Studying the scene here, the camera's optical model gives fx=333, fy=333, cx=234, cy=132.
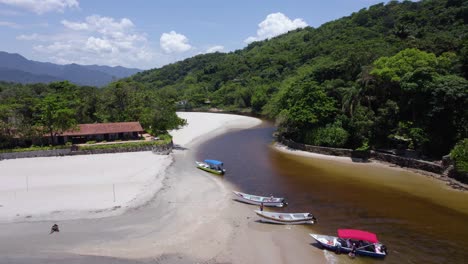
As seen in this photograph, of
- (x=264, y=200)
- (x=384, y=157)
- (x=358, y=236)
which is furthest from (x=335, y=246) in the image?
(x=384, y=157)

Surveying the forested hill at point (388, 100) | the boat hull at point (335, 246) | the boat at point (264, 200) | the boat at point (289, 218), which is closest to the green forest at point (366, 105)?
the forested hill at point (388, 100)

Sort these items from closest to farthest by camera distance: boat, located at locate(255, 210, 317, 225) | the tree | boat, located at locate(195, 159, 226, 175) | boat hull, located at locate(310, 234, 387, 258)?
boat hull, located at locate(310, 234, 387, 258) < boat, located at locate(255, 210, 317, 225) < boat, located at locate(195, 159, 226, 175) < the tree

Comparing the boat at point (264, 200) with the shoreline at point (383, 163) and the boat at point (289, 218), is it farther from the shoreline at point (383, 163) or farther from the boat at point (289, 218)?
the shoreline at point (383, 163)

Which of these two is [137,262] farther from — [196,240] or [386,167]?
[386,167]

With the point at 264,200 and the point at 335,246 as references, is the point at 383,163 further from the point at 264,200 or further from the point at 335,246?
the point at 335,246

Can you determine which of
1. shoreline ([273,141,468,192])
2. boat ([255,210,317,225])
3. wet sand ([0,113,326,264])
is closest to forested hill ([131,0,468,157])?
shoreline ([273,141,468,192])

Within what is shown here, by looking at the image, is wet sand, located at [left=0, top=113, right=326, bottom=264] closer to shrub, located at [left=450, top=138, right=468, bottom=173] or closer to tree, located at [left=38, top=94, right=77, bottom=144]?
shrub, located at [left=450, top=138, right=468, bottom=173]

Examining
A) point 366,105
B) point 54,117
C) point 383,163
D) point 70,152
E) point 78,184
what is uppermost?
point 366,105

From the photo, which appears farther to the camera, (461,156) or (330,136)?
(330,136)
